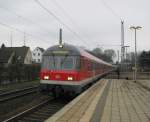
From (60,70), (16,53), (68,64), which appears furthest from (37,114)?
(16,53)

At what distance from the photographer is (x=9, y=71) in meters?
34.9

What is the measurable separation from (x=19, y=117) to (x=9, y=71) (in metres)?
23.3

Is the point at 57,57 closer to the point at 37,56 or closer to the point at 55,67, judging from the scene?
the point at 55,67

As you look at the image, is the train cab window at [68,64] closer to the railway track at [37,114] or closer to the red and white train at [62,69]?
the red and white train at [62,69]

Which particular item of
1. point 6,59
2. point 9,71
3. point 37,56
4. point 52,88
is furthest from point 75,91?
point 37,56

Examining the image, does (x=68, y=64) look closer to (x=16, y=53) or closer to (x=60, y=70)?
(x=60, y=70)

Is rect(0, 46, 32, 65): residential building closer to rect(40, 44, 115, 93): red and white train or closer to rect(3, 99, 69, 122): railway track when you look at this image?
rect(40, 44, 115, 93): red and white train

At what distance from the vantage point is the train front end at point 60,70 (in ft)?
58.1

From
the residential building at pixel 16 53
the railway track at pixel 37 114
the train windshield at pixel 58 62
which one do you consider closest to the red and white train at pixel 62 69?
the train windshield at pixel 58 62

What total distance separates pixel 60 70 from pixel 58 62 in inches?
20.9

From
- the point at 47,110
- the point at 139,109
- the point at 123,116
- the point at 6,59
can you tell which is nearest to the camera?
the point at 123,116

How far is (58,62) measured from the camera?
60.6ft

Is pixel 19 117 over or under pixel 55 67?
under

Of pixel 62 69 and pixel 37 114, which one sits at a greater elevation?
pixel 62 69
